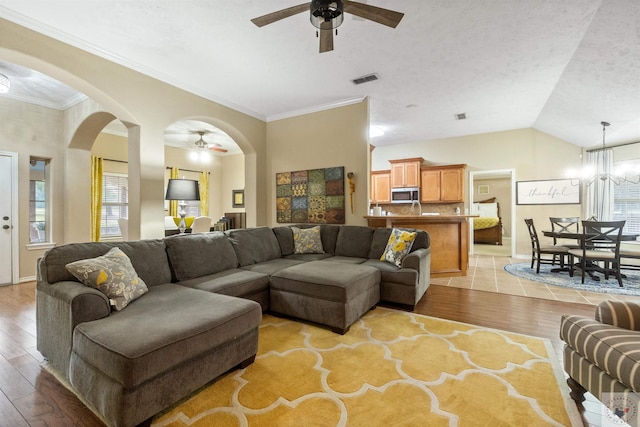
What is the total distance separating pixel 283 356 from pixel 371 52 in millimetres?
3244

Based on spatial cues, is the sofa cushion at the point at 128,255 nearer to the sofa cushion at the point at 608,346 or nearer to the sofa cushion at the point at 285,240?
the sofa cushion at the point at 285,240

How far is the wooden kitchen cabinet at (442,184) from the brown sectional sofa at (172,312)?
4.02m

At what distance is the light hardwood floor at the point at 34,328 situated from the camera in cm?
157

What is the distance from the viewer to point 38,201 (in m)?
4.67

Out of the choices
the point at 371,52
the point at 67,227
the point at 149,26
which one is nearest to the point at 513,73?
the point at 371,52

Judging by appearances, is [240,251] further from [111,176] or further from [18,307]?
[111,176]

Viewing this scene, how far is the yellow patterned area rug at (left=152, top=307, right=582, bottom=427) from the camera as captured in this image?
1539 mm

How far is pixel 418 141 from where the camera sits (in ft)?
24.4

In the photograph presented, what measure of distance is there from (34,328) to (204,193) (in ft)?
17.8

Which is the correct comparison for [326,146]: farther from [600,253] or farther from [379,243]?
[600,253]

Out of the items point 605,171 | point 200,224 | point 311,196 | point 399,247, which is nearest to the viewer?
point 399,247

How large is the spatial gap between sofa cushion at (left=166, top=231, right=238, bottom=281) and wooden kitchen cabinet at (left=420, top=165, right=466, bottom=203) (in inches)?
214

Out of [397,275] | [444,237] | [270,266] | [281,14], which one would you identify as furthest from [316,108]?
[397,275]

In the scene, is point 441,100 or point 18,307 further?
point 441,100
